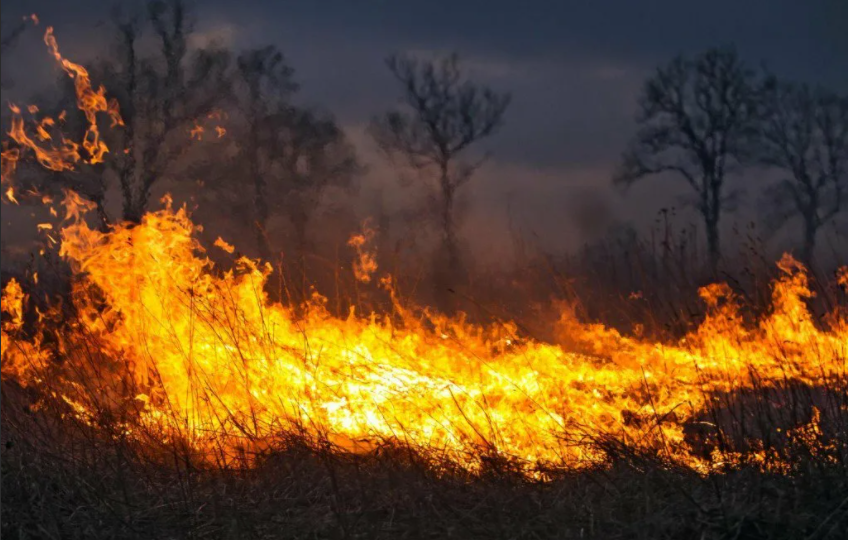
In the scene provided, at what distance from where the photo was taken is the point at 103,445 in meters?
6.72

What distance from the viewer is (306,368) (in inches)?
285

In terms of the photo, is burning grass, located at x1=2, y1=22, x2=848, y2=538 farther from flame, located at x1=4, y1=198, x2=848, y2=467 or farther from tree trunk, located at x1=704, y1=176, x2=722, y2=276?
tree trunk, located at x1=704, y1=176, x2=722, y2=276

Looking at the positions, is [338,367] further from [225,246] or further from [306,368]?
[225,246]

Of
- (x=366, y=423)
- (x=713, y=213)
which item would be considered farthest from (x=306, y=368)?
(x=713, y=213)

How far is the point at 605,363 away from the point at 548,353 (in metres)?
0.69

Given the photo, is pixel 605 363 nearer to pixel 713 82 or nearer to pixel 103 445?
pixel 103 445

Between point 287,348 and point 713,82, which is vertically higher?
point 713,82

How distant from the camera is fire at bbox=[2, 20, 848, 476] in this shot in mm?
6781

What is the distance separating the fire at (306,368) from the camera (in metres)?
6.78

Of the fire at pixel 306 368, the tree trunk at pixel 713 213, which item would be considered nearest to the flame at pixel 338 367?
the fire at pixel 306 368

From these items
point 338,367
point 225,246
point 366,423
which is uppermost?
point 225,246

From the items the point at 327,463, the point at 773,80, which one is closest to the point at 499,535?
the point at 327,463

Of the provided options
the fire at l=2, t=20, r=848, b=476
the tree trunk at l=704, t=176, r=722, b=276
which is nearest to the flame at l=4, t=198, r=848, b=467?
the fire at l=2, t=20, r=848, b=476

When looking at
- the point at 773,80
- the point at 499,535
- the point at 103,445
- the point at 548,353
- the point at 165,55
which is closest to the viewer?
the point at 499,535
